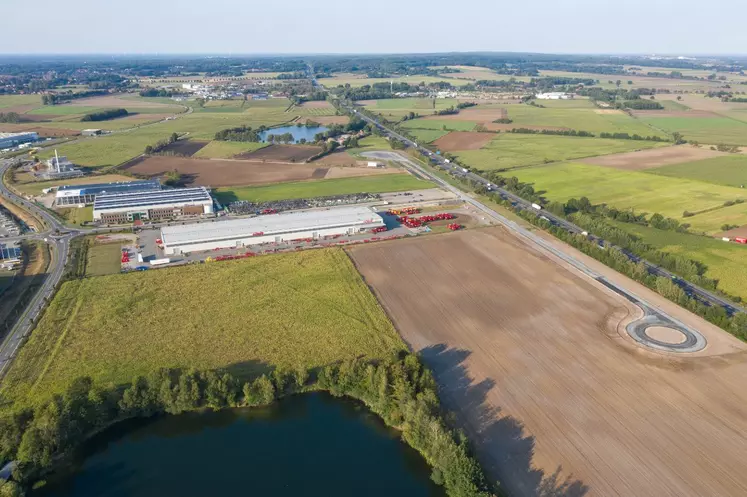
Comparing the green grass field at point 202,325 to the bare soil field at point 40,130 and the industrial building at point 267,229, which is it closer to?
the industrial building at point 267,229

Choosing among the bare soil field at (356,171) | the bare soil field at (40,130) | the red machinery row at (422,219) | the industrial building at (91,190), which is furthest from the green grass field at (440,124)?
the bare soil field at (40,130)

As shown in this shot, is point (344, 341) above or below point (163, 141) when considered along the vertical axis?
below

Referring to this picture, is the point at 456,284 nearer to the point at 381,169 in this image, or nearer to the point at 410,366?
the point at 410,366

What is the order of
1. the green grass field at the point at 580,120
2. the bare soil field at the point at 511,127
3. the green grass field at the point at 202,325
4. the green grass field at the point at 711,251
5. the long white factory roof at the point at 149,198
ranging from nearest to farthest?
the green grass field at the point at 202,325 < the green grass field at the point at 711,251 < the long white factory roof at the point at 149,198 < the bare soil field at the point at 511,127 < the green grass field at the point at 580,120

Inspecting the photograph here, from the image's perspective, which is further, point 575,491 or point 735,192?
point 735,192

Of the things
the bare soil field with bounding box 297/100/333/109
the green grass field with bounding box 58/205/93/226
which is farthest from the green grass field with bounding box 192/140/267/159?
the bare soil field with bounding box 297/100/333/109

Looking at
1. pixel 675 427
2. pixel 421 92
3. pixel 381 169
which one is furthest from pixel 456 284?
pixel 421 92

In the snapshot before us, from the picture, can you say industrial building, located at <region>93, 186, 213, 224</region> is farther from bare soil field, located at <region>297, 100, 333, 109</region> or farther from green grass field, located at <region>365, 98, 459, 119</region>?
bare soil field, located at <region>297, 100, 333, 109</region>
